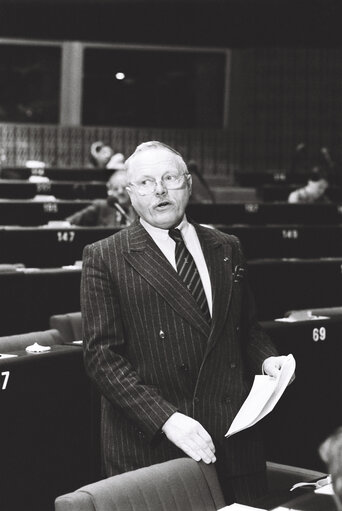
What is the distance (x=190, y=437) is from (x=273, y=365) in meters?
A: 0.36

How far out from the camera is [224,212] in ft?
30.1

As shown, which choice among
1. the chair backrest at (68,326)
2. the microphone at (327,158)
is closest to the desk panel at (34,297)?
the chair backrest at (68,326)

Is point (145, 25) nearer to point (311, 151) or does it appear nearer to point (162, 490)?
point (162, 490)

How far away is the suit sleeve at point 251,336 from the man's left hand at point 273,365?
5cm

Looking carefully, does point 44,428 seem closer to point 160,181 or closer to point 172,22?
point 160,181

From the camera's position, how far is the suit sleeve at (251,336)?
2914 millimetres

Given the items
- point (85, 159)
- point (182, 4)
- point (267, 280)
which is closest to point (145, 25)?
point (182, 4)

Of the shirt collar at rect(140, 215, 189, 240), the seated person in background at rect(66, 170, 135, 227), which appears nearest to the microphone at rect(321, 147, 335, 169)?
the seated person in background at rect(66, 170, 135, 227)

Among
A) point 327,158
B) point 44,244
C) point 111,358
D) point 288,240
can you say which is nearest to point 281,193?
point 327,158

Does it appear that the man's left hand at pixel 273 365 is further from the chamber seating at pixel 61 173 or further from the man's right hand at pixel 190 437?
the chamber seating at pixel 61 173

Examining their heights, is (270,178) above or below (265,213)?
above

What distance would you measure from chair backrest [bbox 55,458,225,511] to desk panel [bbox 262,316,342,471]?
5.90 ft

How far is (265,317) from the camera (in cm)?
642

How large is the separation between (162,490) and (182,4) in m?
6.27
